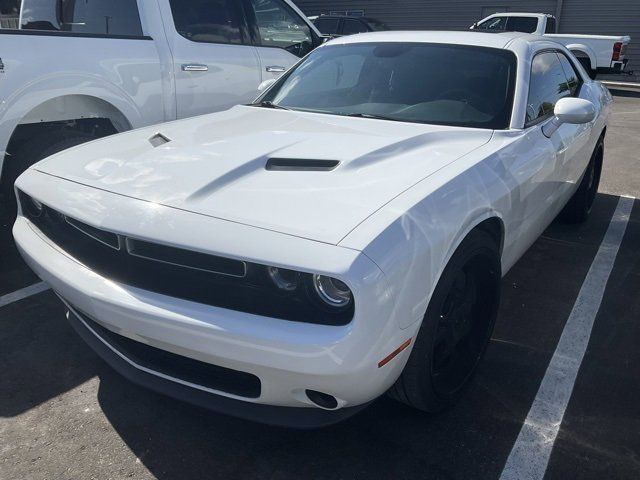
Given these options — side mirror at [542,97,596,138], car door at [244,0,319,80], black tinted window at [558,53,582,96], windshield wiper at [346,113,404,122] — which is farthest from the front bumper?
car door at [244,0,319,80]

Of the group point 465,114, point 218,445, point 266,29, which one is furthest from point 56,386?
point 266,29

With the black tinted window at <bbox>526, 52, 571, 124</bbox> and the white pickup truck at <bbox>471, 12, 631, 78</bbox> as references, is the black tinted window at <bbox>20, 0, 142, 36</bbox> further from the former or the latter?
the white pickup truck at <bbox>471, 12, 631, 78</bbox>

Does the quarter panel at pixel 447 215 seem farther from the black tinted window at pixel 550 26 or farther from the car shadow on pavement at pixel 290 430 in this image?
the black tinted window at pixel 550 26

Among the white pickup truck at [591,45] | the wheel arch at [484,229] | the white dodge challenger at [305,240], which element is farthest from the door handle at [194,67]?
the white pickup truck at [591,45]

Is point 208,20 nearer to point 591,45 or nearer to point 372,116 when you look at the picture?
point 372,116

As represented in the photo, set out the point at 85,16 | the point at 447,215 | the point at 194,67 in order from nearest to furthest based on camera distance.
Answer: the point at 447,215 < the point at 85,16 < the point at 194,67

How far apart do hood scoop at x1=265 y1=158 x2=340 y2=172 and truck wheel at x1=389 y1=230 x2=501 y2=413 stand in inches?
24.9

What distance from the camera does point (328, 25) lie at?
15664 millimetres

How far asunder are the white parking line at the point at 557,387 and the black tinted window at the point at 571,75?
1286mm

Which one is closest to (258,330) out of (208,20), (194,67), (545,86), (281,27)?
(545,86)

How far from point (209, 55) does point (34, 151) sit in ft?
5.28

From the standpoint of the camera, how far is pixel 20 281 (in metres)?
3.87

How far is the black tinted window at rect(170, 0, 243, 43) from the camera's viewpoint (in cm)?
486

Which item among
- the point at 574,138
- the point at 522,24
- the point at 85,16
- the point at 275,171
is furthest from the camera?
the point at 522,24
